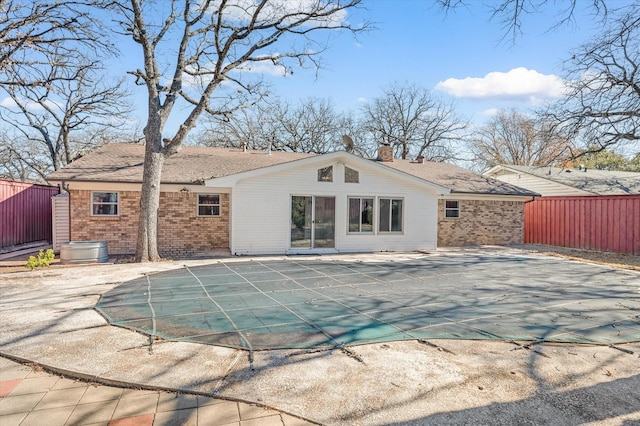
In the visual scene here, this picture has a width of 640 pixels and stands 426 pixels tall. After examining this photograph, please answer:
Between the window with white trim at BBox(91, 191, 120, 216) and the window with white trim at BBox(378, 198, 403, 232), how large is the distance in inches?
347

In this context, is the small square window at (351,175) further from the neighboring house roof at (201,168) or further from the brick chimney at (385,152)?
the brick chimney at (385,152)

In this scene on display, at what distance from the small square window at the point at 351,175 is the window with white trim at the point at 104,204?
7.47 m

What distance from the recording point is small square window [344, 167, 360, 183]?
13.0 meters

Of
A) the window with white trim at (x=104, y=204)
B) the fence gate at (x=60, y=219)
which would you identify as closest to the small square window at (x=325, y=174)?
the window with white trim at (x=104, y=204)

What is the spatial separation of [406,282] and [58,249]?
11.0 metres

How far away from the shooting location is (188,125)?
37.9 ft

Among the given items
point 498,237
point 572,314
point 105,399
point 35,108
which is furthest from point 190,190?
point 35,108

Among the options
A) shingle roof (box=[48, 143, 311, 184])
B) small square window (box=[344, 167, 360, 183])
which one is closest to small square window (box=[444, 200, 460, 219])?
small square window (box=[344, 167, 360, 183])

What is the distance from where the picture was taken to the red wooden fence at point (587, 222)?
13.9 m

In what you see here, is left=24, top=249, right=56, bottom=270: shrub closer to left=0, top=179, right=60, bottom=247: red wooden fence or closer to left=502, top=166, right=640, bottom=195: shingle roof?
left=0, top=179, right=60, bottom=247: red wooden fence

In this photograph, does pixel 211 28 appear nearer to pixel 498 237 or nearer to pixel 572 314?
pixel 572 314

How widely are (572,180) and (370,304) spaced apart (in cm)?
2005

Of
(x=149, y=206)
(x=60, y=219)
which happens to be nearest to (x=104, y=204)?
(x=60, y=219)

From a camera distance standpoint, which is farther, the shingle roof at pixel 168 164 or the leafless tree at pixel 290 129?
the leafless tree at pixel 290 129
